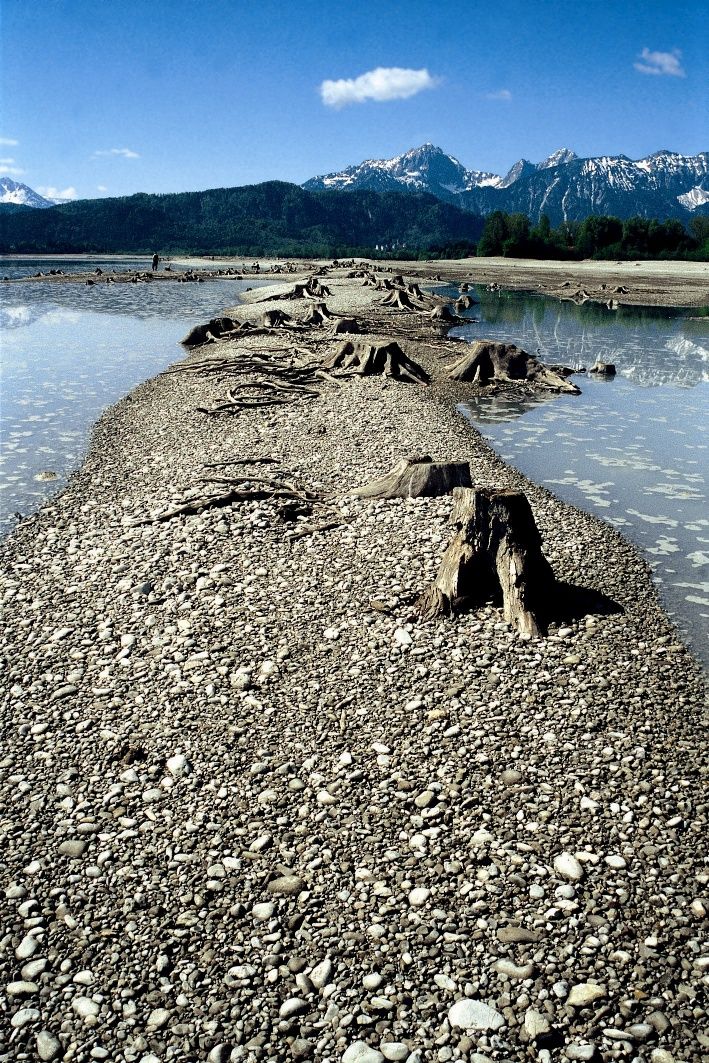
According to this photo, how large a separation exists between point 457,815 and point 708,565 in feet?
32.1

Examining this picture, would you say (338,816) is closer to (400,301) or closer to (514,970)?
(514,970)

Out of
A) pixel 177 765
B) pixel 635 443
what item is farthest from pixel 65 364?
pixel 177 765

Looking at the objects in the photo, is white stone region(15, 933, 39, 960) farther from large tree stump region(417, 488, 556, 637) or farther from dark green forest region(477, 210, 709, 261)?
dark green forest region(477, 210, 709, 261)

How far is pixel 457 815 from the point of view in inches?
302

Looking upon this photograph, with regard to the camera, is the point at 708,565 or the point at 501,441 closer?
the point at 708,565

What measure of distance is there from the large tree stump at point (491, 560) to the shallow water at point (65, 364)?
10148 mm

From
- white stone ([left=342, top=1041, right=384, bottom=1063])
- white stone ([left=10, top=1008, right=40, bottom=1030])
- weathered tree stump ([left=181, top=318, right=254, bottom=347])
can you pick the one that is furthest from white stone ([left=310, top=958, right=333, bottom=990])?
weathered tree stump ([left=181, top=318, right=254, bottom=347])

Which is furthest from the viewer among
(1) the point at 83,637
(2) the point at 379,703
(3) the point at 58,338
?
(3) the point at 58,338

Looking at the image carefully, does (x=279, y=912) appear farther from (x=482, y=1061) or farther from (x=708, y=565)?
(x=708, y=565)

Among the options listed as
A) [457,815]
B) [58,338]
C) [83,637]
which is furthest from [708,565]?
[58,338]

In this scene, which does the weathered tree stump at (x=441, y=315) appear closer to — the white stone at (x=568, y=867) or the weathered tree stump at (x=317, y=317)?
the weathered tree stump at (x=317, y=317)

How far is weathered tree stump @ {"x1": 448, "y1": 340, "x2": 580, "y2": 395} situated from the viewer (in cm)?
3556

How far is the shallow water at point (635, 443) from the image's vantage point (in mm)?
15547

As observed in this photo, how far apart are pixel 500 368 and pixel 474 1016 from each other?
32.6m
